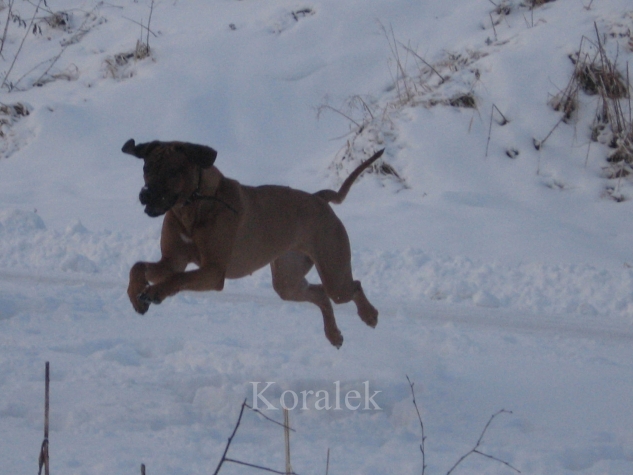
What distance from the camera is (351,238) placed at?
1022cm

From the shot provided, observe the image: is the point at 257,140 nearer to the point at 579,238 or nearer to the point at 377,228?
the point at 377,228

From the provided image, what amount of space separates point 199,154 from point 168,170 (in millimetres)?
174

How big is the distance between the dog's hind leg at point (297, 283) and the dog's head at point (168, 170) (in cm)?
160

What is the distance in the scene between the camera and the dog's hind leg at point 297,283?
17.6ft

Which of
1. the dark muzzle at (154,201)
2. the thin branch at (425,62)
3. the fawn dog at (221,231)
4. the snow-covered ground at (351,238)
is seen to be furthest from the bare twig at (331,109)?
the dark muzzle at (154,201)

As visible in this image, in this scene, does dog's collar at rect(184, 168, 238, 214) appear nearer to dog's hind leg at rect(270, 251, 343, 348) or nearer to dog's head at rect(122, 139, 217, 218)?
dog's head at rect(122, 139, 217, 218)

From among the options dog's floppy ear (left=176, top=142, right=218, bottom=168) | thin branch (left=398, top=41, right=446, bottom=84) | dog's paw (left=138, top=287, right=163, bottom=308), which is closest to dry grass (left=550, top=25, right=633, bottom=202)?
thin branch (left=398, top=41, right=446, bottom=84)

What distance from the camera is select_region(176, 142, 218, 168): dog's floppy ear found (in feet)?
12.4

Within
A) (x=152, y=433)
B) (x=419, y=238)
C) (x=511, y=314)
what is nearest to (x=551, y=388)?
(x=511, y=314)

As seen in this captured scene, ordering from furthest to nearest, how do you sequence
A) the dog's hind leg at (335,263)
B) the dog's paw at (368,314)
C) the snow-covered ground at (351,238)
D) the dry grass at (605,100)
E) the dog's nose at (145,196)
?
the dry grass at (605,100), the dog's paw at (368,314), the dog's hind leg at (335,263), the snow-covered ground at (351,238), the dog's nose at (145,196)

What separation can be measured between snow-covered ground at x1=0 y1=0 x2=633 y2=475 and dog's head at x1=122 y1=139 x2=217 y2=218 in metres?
1.15

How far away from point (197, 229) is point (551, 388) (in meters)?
2.59

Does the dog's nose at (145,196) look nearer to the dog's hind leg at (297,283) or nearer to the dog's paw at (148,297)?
the dog's paw at (148,297)

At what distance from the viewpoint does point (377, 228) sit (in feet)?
34.6
